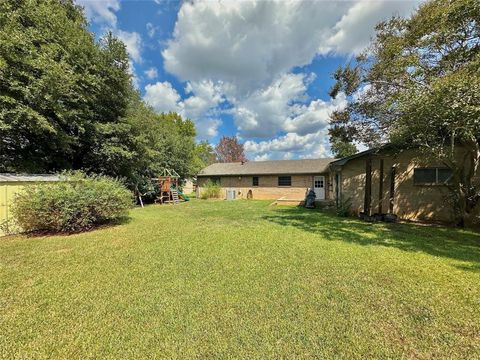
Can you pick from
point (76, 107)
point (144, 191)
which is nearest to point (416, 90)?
point (76, 107)

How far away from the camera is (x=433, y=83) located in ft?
20.4

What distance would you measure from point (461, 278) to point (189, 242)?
580 cm

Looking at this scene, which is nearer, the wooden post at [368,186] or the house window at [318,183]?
the wooden post at [368,186]

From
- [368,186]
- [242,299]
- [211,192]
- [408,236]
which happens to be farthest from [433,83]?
[211,192]

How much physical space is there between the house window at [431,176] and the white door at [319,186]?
31.1 feet

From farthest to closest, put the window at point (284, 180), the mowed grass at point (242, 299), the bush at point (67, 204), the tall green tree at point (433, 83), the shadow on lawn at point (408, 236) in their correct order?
the window at point (284, 180) < the bush at point (67, 204) < the tall green tree at point (433, 83) < the shadow on lawn at point (408, 236) < the mowed grass at point (242, 299)

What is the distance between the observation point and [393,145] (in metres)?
9.26

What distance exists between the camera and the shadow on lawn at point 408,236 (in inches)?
212

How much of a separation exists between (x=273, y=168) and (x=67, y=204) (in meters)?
16.7

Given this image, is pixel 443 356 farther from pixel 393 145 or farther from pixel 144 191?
pixel 144 191

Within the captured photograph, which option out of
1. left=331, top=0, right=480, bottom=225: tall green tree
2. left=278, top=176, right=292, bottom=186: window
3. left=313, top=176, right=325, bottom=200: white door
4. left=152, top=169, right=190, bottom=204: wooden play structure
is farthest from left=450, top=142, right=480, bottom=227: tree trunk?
left=152, top=169, right=190, bottom=204: wooden play structure

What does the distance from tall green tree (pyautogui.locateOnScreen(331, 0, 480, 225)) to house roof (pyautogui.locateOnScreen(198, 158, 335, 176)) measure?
996 centimetres

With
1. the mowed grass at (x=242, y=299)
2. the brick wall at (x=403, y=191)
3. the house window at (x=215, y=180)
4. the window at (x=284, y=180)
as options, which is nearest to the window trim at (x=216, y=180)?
the house window at (x=215, y=180)

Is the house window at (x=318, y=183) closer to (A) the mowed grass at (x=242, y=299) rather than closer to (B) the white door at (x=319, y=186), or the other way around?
(B) the white door at (x=319, y=186)
